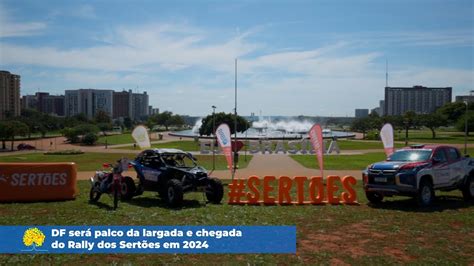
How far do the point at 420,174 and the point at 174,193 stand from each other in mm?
7923

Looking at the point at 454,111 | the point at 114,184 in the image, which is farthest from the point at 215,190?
the point at 454,111

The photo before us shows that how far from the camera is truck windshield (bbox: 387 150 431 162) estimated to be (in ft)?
49.9

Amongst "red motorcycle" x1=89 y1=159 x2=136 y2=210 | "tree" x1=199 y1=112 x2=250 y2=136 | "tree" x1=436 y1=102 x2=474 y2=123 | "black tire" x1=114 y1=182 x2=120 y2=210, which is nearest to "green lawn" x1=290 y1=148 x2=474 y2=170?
"red motorcycle" x1=89 y1=159 x2=136 y2=210

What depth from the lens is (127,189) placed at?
15805 mm

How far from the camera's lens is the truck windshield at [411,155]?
15.2 metres

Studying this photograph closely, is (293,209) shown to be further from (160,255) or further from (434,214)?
(160,255)

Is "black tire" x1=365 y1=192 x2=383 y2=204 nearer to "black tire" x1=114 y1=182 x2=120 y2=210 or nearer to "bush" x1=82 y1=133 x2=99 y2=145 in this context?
"black tire" x1=114 y1=182 x2=120 y2=210

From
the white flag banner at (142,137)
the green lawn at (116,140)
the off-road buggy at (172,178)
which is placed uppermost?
the white flag banner at (142,137)

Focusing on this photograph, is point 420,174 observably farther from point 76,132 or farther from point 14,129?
point 76,132

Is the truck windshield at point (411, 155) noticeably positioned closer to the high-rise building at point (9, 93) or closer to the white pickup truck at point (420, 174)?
the white pickup truck at point (420, 174)

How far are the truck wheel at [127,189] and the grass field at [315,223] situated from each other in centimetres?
48

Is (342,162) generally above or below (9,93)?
below

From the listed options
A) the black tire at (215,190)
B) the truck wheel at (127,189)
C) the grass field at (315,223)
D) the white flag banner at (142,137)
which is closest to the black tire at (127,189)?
the truck wheel at (127,189)

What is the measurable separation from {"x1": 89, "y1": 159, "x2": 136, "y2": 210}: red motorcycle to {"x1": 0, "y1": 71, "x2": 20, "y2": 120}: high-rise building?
129276 mm
